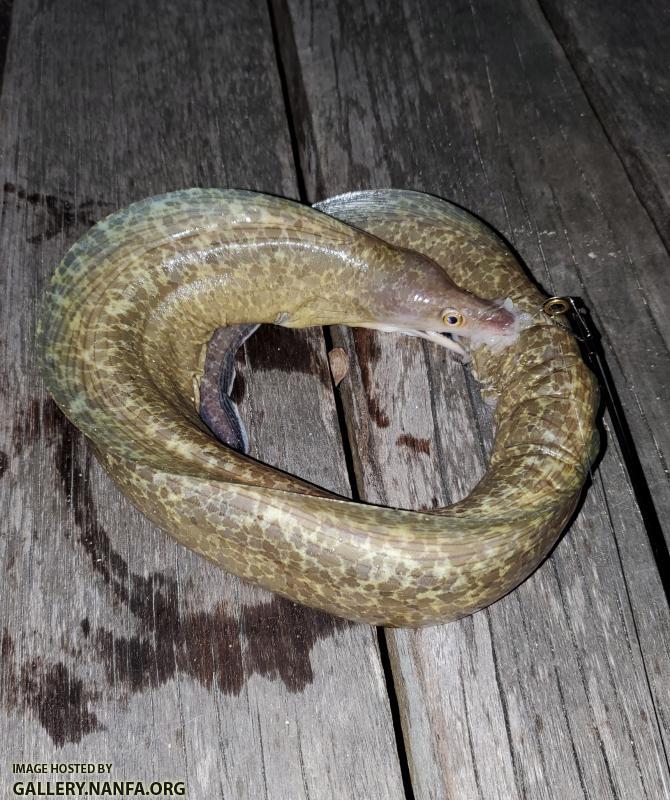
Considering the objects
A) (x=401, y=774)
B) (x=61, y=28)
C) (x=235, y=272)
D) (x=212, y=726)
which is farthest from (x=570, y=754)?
(x=61, y=28)

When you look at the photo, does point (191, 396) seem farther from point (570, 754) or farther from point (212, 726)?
point (570, 754)

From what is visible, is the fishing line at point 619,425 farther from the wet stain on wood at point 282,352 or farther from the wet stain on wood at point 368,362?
the wet stain on wood at point 282,352

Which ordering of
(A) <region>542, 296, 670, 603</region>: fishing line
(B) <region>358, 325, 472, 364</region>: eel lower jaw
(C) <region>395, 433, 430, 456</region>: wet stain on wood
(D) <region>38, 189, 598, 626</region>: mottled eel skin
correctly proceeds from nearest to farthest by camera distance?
1. (D) <region>38, 189, 598, 626</region>: mottled eel skin
2. (A) <region>542, 296, 670, 603</region>: fishing line
3. (C) <region>395, 433, 430, 456</region>: wet stain on wood
4. (B) <region>358, 325, 472, 364</region>: eel lower jaw

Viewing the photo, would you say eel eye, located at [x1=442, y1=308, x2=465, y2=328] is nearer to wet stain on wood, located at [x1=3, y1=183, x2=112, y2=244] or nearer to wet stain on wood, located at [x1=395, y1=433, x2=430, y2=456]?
wet stain on wood, located at [x1=395, y1=433, x2=430, y2=456]

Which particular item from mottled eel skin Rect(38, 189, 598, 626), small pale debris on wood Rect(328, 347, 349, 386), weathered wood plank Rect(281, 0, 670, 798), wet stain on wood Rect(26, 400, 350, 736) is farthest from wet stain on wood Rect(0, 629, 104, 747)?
small pale debris on wood Rect(328, 347, 349, 386)

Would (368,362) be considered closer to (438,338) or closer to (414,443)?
(438,338)
